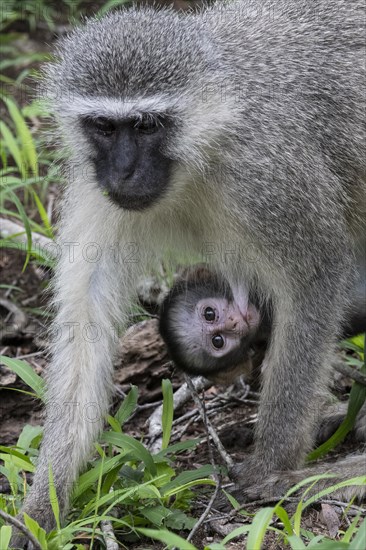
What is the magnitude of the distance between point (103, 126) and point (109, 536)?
→ 6.56 feet

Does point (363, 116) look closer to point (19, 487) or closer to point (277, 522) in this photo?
point (277, 522)

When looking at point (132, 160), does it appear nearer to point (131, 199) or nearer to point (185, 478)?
point (131, 199)

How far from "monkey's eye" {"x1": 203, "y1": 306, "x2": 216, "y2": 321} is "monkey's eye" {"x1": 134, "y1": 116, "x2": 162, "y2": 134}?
159 cm

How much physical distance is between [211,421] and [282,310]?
1352mm

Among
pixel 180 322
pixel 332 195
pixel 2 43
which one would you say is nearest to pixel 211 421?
pixel 180 322

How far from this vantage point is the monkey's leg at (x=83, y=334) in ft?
16.9

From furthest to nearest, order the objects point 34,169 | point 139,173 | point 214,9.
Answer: point 34,169 → point 214,9 → point 139,173

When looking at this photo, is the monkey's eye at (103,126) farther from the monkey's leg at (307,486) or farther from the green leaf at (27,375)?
the monkey's leg at (307,486)

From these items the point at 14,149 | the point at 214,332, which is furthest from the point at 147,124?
the point at 14,149

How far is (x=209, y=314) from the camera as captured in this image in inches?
241

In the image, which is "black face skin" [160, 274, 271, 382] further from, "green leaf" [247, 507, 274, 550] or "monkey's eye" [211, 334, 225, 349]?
"green leaf" [247, 507, 274, 550]

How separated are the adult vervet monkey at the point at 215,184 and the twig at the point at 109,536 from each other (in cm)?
32

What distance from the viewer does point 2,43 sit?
9656 millimetres

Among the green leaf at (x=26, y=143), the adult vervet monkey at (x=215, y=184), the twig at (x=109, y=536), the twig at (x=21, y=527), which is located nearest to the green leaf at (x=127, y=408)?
the adult vervet monkey at (x=215, y=184)
